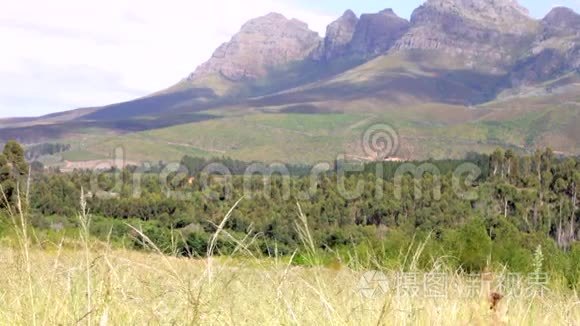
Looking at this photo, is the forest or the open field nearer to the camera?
the open field

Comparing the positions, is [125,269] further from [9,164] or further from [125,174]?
[125,174]

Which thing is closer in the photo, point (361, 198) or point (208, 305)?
point (208, 305)

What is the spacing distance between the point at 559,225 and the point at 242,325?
302 feet

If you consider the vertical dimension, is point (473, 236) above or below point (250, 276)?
below

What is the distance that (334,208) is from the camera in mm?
88438

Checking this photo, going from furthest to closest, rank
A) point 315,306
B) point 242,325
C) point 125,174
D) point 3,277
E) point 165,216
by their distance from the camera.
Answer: point 125,174
point 165,216
point 3,277
point 315,306
point 242,325

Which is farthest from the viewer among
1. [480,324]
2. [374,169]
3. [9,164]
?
[374,169]

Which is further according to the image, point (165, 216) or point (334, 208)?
point (334, 208)

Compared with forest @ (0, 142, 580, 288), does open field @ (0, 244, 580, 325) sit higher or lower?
higher

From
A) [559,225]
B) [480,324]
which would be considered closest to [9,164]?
[480,324]

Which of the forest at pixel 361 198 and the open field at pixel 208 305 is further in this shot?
the forest at pixel 361 198

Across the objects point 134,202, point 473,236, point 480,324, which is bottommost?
point 134,202

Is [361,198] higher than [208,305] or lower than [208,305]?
lower

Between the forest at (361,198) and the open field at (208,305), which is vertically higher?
the open field at (208,305)
